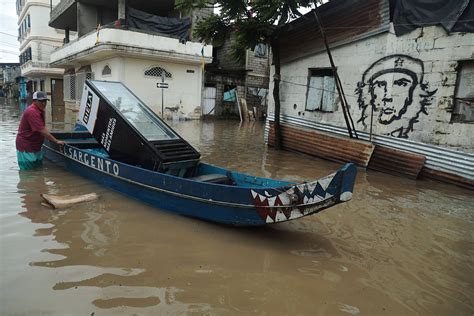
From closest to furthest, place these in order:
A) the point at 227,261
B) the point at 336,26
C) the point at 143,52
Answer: the point at 227,261
the point at 336,26
the point at 143,52

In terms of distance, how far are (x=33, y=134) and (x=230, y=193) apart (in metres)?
4.70

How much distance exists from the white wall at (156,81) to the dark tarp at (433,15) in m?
13.6

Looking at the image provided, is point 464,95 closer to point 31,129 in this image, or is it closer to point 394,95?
point 394,95

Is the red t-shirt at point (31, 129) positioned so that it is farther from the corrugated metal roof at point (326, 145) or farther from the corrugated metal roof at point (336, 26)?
the corrugated metal roof at point (336, 26)

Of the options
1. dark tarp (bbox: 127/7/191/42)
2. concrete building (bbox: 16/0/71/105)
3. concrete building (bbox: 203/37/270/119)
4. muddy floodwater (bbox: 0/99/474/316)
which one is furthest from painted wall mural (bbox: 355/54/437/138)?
concrete building (bbox: 16/0/71/105)

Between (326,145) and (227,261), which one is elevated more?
(326,145)

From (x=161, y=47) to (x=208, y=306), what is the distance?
1716 cm

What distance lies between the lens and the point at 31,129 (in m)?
6.60

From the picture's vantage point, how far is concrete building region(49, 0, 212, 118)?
17219mm

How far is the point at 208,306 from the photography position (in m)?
3.02

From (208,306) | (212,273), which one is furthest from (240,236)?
(208,306)

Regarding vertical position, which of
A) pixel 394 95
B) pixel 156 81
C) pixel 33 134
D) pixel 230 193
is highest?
pixel 156 81

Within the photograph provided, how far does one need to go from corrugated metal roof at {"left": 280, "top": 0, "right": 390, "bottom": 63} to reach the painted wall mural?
98 centimetres

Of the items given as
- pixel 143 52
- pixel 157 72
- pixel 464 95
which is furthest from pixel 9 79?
pixel 464 95
